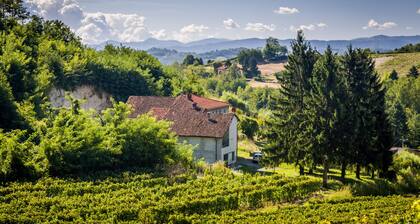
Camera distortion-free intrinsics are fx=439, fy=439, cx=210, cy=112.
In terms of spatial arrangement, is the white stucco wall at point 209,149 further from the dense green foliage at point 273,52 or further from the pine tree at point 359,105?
the dense green foliage at point 273,52

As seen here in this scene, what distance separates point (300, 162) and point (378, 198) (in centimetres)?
933

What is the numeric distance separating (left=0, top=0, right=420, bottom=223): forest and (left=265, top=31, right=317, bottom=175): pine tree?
10 cm

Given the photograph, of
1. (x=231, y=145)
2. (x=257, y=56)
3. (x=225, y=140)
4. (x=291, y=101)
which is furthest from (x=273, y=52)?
(x=291, y=101)

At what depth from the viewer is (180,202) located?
2350 centimetres

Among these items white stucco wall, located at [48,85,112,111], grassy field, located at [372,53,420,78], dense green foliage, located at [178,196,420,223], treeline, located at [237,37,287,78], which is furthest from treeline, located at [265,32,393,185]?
treeline, located at [237,37,287,78]

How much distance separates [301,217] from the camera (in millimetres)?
23312

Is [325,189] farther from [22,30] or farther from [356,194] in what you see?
[22,30]

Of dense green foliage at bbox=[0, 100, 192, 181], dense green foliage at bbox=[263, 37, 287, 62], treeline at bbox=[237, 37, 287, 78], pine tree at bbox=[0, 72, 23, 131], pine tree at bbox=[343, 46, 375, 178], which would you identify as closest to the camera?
dense green foliage at bbox=[0, 100, 192, 181]

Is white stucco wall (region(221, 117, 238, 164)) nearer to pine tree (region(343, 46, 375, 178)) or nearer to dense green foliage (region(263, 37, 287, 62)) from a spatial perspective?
pine tree (region(343, 46, 375, 178))

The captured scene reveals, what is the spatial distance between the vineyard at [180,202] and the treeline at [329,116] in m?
6.36

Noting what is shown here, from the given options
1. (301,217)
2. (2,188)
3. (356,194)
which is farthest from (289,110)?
(2,188)

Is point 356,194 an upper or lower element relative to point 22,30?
lower

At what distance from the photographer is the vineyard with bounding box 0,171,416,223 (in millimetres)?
21234

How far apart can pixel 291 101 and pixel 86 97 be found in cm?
3210
